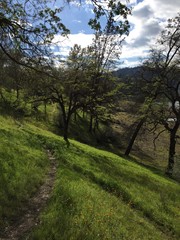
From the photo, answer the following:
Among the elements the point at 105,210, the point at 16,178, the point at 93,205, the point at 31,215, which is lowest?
the point at 105,210

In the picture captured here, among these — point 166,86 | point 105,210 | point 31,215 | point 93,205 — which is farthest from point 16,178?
point 166,86

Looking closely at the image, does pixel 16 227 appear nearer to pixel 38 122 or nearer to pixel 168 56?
pixel 168 56

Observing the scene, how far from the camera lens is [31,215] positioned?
28.8 feet

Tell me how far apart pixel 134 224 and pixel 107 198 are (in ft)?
5.92

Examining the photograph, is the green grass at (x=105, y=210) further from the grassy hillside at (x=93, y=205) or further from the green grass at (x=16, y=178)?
the green grass at (x=16, y=178)

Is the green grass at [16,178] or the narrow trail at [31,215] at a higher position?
the green grass at [16,178]

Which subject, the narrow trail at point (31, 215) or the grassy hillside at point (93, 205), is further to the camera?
the grassy hillside at point (93, 205)

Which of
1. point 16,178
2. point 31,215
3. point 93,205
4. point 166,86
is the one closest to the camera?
point 31,215

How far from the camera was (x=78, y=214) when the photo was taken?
8945mm

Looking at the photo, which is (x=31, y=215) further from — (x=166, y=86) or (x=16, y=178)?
(x=166, y=86)

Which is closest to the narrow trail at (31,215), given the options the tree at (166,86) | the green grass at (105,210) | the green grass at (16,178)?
the green grass at (16,178)

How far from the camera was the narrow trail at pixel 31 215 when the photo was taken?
7512 millimetres

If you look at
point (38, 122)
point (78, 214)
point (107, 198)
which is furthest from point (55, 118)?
point (78, 214)

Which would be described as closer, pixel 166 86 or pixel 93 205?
pixel 93 205
